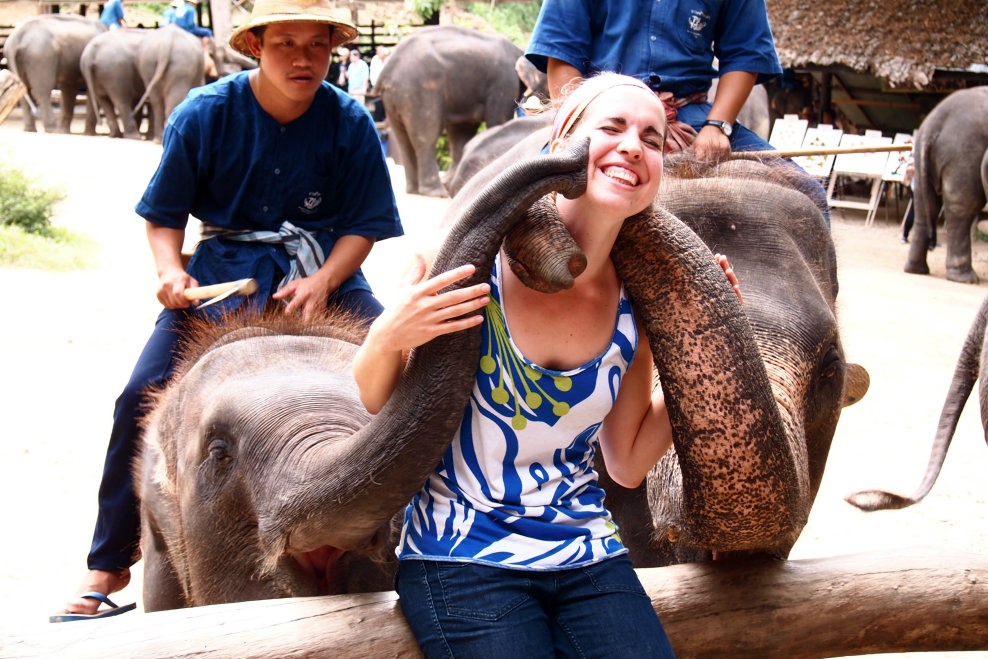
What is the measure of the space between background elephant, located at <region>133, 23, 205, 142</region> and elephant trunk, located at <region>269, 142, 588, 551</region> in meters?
18.3

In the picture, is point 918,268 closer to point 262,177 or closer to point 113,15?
point 262,177

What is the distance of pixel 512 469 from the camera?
1.88 m

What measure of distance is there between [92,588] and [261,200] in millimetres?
1301

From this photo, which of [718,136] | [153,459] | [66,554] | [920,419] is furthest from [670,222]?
[920,419]

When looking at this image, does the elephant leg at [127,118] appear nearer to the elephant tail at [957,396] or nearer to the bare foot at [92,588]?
the bare foot at [92,588]

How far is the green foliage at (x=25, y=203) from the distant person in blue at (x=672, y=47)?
815 centimetres

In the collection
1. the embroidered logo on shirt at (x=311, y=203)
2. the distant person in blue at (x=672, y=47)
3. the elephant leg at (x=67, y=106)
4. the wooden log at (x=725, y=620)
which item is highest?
the distant person in blue at (x=672, y=47)

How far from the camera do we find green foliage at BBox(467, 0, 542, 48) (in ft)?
80.1

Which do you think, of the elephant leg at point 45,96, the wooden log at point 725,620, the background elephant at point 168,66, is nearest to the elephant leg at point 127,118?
the background elephant at point 168,66

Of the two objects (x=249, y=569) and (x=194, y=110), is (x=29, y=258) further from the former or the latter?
(x=249, y=569)

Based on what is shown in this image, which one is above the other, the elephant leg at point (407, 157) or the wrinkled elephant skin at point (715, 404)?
the wrinkled elephant skin at point (715, 404)

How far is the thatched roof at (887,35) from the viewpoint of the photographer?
1304 cm

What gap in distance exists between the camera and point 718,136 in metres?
3.19

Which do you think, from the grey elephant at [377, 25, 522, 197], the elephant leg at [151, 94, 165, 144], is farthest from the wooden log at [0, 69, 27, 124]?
the elephant leg at [151, 94, 165, 144]
